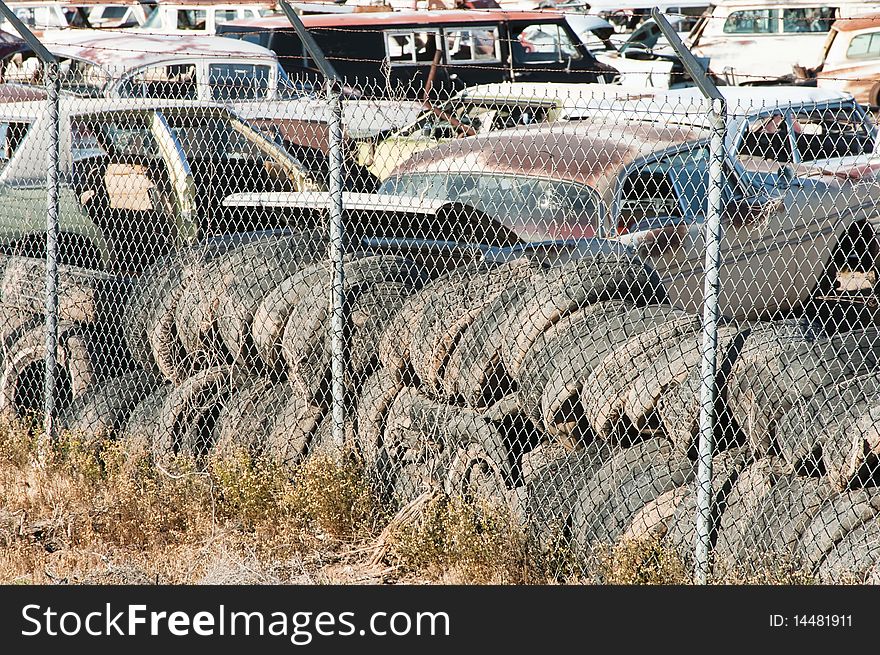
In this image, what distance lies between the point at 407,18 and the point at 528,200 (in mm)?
11812

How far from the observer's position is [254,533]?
555cm

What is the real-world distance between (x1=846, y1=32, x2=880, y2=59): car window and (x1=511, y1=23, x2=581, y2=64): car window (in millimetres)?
4321

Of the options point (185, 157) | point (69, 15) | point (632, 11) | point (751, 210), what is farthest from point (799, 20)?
point (69, 15)

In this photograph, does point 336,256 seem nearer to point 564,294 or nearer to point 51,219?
point 564,294

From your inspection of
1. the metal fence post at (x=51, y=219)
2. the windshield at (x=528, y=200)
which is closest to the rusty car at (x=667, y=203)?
the windshield at (x=528, y=200)

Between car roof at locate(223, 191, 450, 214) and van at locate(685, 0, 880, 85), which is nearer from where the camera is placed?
car roof at locate(223, 191, 450, 214)

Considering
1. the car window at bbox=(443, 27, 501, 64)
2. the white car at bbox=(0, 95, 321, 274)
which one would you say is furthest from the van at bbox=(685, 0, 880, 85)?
the white car at bbox=(0, 95, 321, 274)

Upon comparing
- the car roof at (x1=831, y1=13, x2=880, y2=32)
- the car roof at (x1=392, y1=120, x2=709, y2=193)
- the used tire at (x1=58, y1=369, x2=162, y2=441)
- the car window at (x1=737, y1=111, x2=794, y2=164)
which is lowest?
the used tire at (x1=58, y1=369, x2=162, y2=441)

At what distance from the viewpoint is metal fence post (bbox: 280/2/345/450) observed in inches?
217

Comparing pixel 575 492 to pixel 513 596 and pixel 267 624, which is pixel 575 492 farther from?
pixel 267 624

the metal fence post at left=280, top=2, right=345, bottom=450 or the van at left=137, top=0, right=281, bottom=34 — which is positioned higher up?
the van at left=137, top=0, right=281, bottom=34

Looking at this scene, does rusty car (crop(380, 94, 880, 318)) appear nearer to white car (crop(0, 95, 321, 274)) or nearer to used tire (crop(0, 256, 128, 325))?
white car (crop(0, 95, 321, 274))

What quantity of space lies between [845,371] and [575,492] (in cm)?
124

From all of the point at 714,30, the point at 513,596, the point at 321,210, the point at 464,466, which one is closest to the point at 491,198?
the point at 321,210
